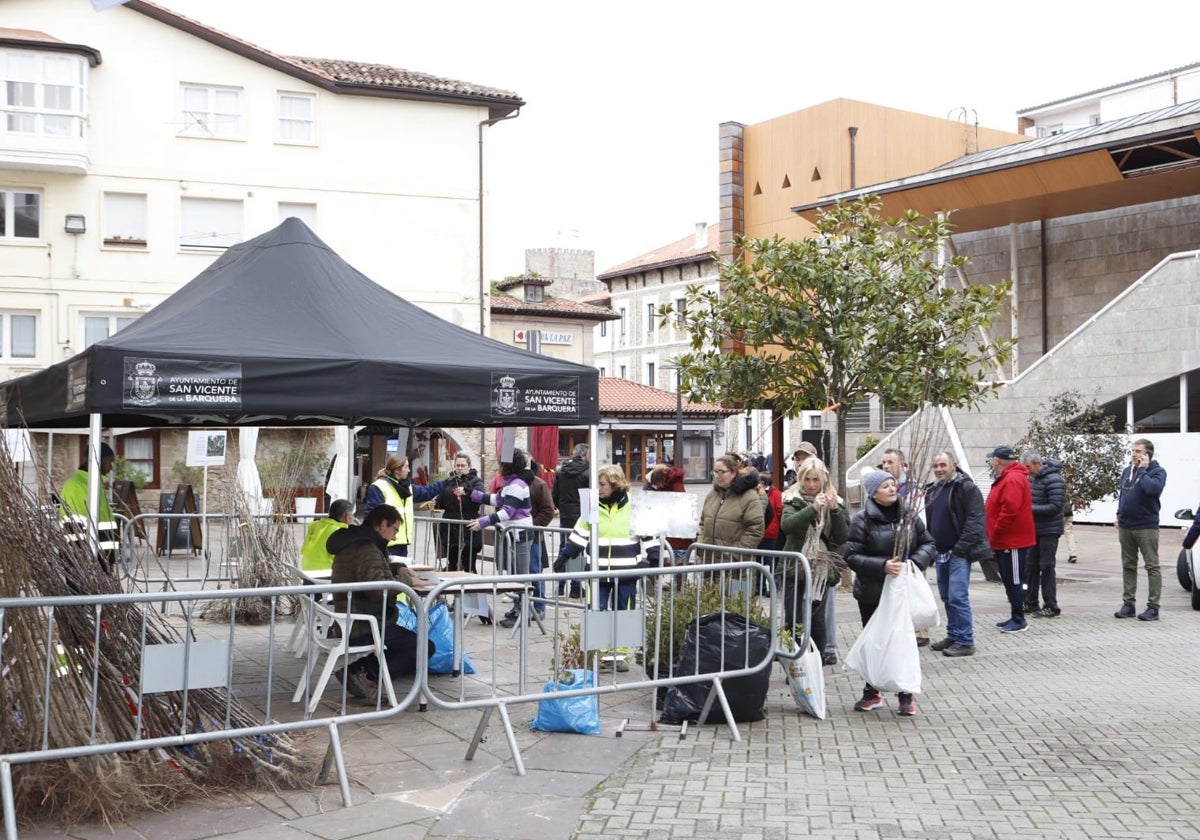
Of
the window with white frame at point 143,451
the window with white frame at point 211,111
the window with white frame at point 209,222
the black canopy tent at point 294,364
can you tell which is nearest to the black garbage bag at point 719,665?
the black canopy tent at point 294,364

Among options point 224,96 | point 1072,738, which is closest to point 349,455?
point 1072,738

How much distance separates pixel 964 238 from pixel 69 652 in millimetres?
31379

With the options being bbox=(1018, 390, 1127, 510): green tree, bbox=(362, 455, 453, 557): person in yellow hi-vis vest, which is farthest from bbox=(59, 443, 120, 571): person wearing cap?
bbox=(1018, 390, 1127, 510): green tree

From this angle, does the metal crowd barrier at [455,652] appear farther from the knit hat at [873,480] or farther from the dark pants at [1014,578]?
the dark pants at [1014,578]

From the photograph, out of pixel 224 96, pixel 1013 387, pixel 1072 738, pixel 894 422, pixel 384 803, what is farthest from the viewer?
pixel 894 422

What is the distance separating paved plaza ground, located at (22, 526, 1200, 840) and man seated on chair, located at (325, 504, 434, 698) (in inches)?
12.1

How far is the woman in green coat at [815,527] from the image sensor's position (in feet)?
27.6

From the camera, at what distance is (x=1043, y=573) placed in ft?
40.3

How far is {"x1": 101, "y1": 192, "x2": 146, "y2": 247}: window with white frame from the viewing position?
31906 mm

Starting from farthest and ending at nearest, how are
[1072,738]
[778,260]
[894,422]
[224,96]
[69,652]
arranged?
[894,422]
[224,96]
[778,260]
[1072,738]
[69,652]

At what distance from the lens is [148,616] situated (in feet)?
18.9

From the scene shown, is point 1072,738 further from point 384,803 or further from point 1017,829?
point 384,803

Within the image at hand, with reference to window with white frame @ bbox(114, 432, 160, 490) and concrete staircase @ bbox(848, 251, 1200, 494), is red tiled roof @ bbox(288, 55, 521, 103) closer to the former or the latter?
window with white frame @ bbox(114, 432, 160, 490)

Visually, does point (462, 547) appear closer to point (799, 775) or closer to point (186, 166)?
point (799, 775)
